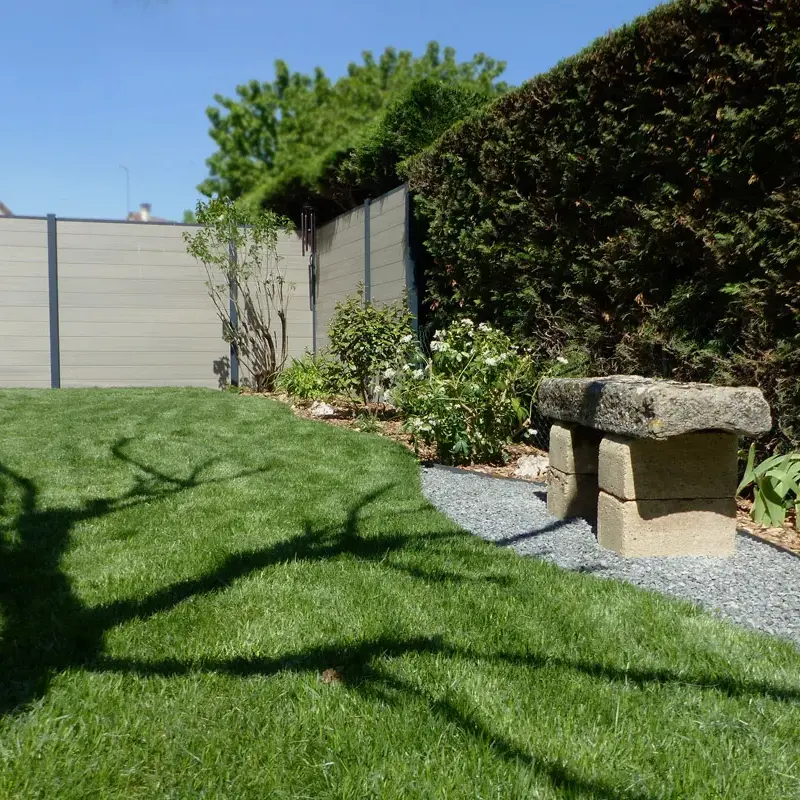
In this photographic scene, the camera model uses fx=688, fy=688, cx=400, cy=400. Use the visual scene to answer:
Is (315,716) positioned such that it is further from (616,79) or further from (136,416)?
(136,416)

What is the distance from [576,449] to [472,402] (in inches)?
56.0

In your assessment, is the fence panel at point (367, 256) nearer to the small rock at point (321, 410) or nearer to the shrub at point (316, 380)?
the shrub at point (316, 380)

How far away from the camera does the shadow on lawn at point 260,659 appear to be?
5.71ft

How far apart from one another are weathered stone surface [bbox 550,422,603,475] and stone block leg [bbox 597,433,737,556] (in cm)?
54

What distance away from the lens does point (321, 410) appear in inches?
294

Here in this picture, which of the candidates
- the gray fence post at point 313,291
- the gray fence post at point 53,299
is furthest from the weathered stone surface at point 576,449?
the gray fence post at point 53,299

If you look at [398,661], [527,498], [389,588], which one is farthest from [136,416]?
[398,661]

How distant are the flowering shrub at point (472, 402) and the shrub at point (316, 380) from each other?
2244 millimetres

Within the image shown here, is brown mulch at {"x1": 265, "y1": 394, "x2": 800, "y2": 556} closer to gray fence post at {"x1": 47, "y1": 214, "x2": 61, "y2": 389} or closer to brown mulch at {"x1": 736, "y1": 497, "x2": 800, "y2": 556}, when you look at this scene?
brown mulch at {"x1": 736, "y1": 497, "x2": 800, "y2": 556}

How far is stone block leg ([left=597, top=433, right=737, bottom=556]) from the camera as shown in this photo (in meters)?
3.03

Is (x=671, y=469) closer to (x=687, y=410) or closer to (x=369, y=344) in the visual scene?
(x=687, y=410)

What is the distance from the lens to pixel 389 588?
257 cm

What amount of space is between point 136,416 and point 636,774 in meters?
5.92

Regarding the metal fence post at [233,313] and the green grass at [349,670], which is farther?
the metal fence post at [233,313]
